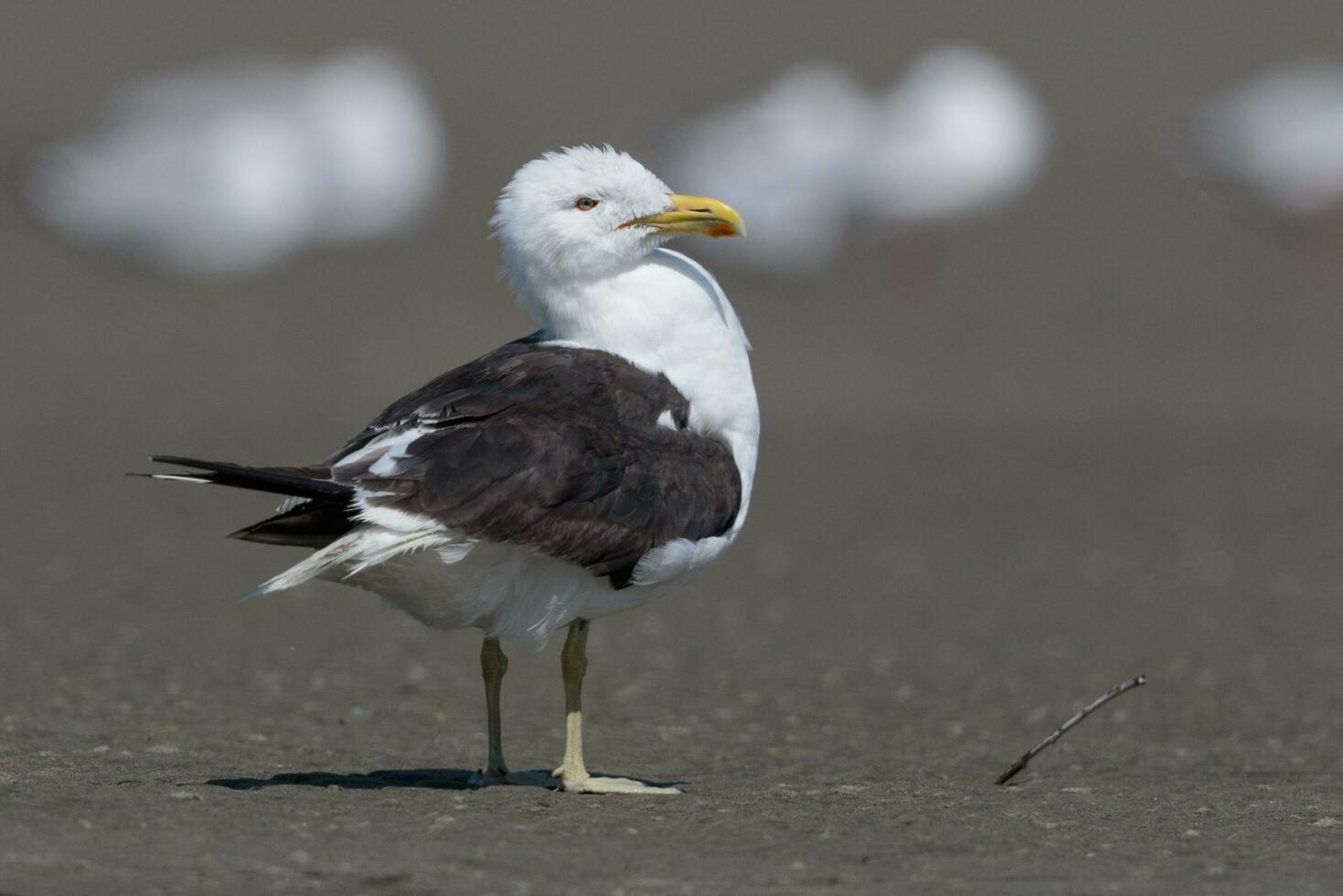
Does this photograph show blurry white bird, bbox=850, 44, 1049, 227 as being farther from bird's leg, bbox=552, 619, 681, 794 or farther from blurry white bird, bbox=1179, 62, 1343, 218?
bird's leg, bbox=552, 619, 681, 794

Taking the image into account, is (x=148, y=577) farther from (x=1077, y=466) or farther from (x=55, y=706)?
(x=1077, y=466)

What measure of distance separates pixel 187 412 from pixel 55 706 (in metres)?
8.06

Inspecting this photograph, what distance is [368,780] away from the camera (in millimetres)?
6906

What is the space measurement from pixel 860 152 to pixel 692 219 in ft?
47.8

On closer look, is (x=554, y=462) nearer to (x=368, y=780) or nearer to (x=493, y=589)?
(x=493, y=589)

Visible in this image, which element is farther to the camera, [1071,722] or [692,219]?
[692,219]

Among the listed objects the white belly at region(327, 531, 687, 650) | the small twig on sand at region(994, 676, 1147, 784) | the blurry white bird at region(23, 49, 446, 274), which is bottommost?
the small twig on sand at region(994, 676, 1147, 784)

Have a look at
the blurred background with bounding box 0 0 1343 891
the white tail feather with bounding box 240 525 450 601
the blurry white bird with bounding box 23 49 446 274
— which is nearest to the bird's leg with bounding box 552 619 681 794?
the blurred background with bounding box 0 0 1343 891

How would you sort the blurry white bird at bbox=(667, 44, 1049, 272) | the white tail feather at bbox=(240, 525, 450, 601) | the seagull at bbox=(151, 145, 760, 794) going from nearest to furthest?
the white tail feather at bbox=(240, 525, 450, 601) < the seagull at bbox=(151, 145, 760, 794) < the blurry white bird at bbox=(667, 44, 1049, 272)

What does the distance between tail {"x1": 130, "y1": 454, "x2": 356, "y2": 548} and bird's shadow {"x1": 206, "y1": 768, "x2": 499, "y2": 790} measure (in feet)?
2.57

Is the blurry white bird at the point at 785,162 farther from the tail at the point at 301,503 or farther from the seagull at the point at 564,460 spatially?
the tail at the point at 301,503

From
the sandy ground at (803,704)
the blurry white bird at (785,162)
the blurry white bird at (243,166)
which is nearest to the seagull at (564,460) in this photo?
the sandy ground at (803,704)

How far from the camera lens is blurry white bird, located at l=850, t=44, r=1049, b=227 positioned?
21375mm

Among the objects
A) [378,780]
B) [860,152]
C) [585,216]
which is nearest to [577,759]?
[378,780]
